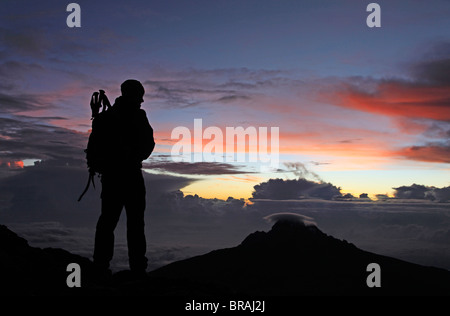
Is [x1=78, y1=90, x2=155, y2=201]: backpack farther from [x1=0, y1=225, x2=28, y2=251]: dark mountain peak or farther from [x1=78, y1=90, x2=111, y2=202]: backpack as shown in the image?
[x1=0, y1=225, x2=28, y2=251]: dark mountain peak

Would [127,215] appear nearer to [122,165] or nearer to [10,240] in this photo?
[122,165]

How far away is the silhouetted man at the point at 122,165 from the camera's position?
36.7ft

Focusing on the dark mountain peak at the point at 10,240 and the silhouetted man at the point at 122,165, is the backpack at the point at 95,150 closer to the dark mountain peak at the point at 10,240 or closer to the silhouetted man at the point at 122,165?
the silhouetted man at the point at 122,165

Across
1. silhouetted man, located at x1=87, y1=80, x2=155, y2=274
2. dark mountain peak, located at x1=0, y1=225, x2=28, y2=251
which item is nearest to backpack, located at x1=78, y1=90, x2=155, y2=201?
silhouetted man, located at x1=87, y1=80, x2=155, y2=274

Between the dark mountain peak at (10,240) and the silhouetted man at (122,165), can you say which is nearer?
the silhouetted man at (122,165)

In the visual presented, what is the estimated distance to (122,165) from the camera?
1120 centimetres

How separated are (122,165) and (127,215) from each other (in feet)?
4.31

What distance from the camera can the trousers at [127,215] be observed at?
36.8ft

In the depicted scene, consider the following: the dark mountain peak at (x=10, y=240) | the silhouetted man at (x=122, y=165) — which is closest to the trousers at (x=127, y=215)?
the silhouetted man at (x=122, y=165)

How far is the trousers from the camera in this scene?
11.2 metres

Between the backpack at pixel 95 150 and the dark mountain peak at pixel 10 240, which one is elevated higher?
the backpack at pixel 95 150

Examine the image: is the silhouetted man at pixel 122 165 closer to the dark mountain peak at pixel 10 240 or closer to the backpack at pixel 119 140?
the backpack at pixel 119 140

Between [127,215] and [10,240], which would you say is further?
[10,240]

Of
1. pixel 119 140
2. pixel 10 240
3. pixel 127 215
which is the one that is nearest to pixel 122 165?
pixel 119 140
